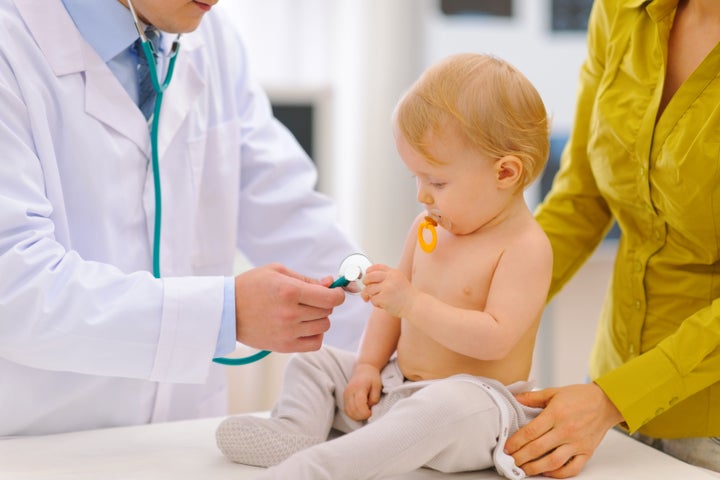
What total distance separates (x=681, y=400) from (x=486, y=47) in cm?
228

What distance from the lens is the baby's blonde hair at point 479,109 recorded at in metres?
1.29

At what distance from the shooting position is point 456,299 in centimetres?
134

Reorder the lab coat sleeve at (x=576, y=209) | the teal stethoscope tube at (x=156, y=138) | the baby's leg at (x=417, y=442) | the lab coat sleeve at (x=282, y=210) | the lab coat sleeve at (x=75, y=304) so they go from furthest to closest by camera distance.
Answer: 1. the lab coat sleeve at (x=282, y=210)
2. the lab coat sleeve at (x=576, y=209)
3. the teal stethoscope tube at (x=156, y=138)
4. the lab coat sleeve at (x=75, y=304)
5. the baby's leg at (x=417, y=442)

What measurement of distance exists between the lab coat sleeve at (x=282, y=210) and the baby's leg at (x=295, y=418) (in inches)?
12.1

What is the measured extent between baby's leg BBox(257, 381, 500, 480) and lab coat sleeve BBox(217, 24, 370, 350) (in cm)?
53

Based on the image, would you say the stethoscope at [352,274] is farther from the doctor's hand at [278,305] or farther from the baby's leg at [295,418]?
the baby's leg at [295,418]

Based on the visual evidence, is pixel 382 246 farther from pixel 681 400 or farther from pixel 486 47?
pixel 681 400

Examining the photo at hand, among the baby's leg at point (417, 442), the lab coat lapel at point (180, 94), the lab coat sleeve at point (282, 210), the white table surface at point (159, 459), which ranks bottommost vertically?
the white table surface at point (159, 459)

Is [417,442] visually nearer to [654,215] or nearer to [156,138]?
[654,215]

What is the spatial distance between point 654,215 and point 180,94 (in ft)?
2.73

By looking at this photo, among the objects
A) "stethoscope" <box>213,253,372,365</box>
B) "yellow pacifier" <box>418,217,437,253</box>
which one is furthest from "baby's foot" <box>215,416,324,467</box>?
"yellow pacifier" <box>418,217,437,253</box>

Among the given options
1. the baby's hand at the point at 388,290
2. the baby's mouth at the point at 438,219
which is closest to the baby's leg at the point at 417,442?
the baby's hand at the point at 388,290

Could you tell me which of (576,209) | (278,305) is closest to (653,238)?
(576,209)

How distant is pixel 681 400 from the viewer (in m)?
1.37
